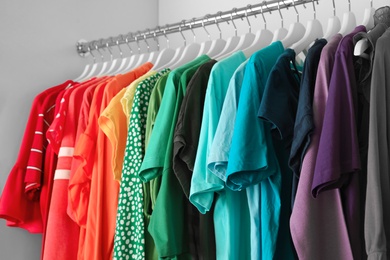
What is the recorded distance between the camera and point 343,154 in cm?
115

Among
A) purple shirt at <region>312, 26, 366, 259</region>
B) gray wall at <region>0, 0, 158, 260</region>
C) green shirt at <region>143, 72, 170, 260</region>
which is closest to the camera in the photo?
purple shirt at <region>312, 26, 366, 259</region>

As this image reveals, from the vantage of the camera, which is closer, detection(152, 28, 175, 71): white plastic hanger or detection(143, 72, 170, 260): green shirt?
detection(143, 72, 170, 260): green shirt

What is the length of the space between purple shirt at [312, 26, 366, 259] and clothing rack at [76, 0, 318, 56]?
0.43 meters

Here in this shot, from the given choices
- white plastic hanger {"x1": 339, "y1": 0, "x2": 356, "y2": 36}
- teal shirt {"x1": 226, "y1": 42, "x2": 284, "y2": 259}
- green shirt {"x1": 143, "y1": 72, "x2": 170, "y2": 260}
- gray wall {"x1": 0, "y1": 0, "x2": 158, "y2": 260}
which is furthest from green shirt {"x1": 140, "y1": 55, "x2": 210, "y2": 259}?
gray wall {"x1": 0, "y1": 0, "x2": 158, "y2": 260}

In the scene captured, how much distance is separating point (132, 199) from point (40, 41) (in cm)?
80

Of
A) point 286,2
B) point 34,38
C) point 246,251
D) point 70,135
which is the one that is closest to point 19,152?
point 70,135

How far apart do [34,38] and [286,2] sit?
0.90 m

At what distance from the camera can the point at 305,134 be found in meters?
1.18

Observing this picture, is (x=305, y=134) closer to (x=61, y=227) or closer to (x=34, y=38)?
(x=61, y=227)

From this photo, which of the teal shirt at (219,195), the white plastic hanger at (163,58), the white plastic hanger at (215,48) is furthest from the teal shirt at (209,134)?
the white plastic hanger at (163,58)

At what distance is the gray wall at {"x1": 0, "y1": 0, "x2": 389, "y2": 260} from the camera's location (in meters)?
1.86

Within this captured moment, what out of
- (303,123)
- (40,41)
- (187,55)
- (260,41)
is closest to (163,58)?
(187,55)

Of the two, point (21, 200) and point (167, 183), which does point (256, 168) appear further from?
point (21, 200)

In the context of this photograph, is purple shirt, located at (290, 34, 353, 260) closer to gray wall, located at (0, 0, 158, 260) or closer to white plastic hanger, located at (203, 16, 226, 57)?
white plastic hanger, located at (203, 16, 226, 57)
